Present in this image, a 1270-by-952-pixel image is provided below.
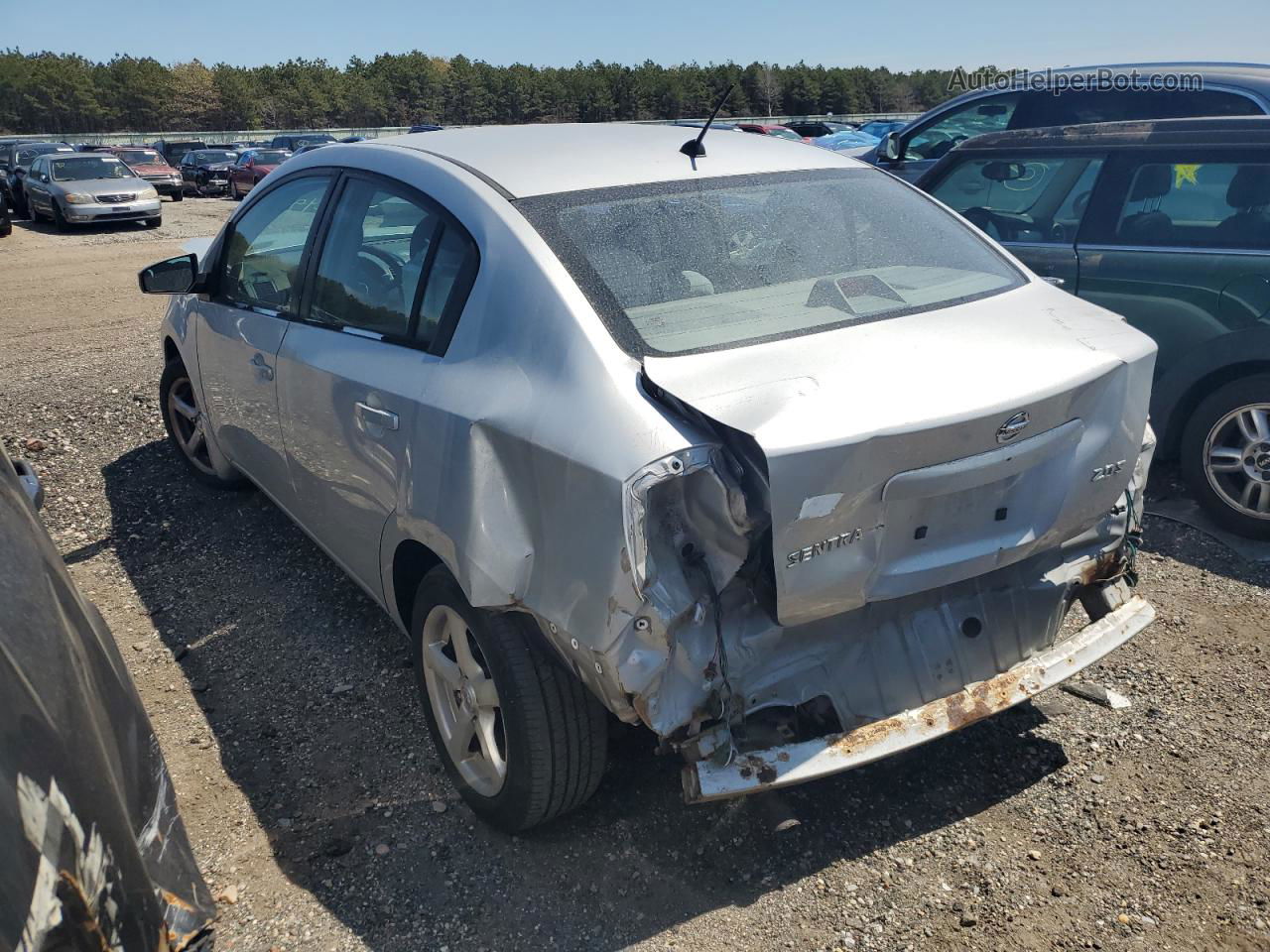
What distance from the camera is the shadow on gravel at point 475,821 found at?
8.81ft

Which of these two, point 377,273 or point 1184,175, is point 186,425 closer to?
point 377,273

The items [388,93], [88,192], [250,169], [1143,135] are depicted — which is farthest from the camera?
[388,93]

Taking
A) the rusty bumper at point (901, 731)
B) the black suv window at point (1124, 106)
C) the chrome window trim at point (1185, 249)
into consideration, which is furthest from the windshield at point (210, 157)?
the rusty bumper at point (901, 731)

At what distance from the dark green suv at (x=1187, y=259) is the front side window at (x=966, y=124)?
246cm

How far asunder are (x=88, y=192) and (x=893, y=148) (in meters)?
17.5

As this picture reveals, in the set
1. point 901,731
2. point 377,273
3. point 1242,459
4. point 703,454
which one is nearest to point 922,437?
point 703,454

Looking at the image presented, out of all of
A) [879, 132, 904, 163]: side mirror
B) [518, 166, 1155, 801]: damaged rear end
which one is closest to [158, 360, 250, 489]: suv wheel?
[518, 166, 1155, 801]: damaged rear end

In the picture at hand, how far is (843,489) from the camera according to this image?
7.49 feet

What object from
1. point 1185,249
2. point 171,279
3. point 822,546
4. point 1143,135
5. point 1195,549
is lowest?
point 1195,549

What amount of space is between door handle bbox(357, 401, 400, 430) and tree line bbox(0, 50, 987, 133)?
63.8m

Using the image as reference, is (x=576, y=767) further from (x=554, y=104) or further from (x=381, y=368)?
(x=554, y=104)

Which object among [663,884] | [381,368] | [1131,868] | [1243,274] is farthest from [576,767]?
[1243,274]

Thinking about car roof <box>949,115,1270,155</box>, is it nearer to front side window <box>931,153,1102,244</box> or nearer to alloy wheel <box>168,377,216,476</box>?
front side window <box>931,153,1102,244</box>

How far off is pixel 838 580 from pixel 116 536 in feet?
13.3
